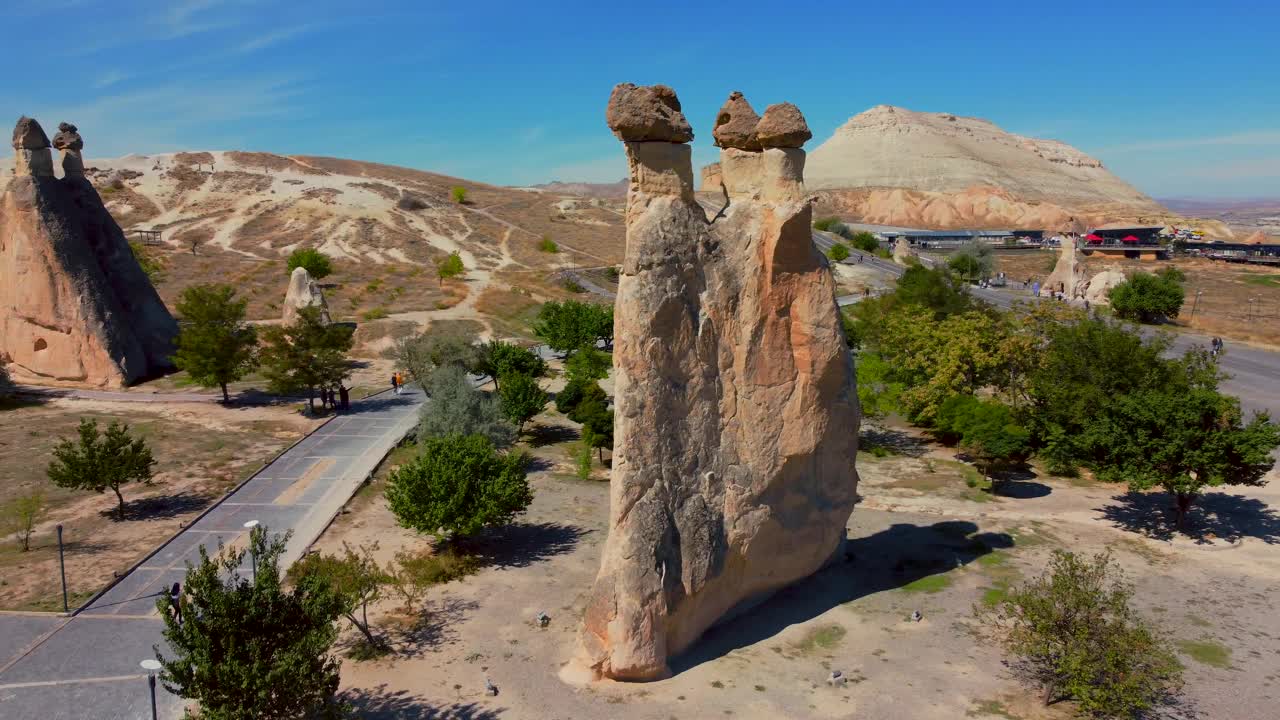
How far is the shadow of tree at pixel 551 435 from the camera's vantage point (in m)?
35.7

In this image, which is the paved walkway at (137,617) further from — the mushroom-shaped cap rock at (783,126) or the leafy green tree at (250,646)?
the mushroom-shaped cap rock at (783,126)

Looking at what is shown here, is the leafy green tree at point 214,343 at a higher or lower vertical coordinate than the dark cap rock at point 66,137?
lower

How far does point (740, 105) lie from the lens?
18.2m

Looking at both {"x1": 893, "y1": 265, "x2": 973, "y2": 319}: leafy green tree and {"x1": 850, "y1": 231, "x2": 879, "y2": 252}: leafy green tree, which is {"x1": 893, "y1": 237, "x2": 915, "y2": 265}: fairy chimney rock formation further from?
{"x1": 893, "y1": 265, "x2": 973, "y2": 319}: leafy green tree

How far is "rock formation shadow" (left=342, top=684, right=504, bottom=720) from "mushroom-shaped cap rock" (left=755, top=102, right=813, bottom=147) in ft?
43.7

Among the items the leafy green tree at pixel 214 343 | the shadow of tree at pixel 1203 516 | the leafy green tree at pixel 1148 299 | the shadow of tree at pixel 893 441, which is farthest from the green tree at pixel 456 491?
the leafy green tree at pixel 1148 299

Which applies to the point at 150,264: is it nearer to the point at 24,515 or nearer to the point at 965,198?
the point at 24,515

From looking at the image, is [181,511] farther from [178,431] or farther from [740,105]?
[740,105]

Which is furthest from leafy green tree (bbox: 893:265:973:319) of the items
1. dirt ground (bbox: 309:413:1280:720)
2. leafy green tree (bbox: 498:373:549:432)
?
leafy green tree (bbox: 498:373:549:432)

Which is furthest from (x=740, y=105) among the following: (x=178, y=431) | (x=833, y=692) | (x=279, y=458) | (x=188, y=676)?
(x=178, y=431)

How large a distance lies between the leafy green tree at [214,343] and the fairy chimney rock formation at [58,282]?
3.73m

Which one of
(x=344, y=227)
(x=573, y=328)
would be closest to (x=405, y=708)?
(x=573, y=328)

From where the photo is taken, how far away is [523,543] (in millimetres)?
24125

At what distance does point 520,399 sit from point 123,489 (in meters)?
14.9
